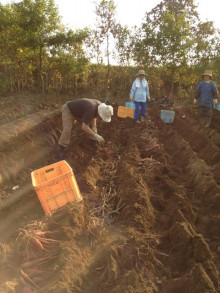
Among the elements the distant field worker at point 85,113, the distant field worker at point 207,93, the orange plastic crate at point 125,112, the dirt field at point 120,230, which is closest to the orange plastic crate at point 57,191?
the dirt field at point 120,230

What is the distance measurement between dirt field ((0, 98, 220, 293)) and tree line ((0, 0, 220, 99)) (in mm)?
5897

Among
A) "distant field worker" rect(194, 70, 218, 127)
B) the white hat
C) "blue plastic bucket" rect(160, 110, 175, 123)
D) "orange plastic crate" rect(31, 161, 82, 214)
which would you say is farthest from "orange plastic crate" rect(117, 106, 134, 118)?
"orange plastic crate" rect(31, 161, 82, 214)

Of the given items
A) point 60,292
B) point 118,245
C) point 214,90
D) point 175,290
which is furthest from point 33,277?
point 214,90

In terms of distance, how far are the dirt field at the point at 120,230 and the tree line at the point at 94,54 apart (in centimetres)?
590

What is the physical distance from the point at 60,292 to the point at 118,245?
754 millimetres

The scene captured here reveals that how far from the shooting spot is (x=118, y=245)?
262cm

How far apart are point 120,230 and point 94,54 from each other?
9.93 metres

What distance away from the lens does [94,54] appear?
11258 mm

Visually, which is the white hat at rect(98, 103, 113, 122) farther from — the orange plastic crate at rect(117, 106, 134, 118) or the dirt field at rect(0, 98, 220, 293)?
the orange plastic crate at rect(117, 106, 134, 118)

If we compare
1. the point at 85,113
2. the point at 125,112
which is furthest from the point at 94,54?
the point at 85,113

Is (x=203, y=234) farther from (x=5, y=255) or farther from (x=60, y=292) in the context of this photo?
(x=5, y=255)

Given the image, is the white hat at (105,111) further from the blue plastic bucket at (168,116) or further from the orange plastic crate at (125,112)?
the blue plastic bucket at (168,116)

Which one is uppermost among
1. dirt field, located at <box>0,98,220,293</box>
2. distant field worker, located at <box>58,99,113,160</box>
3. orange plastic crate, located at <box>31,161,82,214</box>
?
distant field worker, located at <box>58,99,113,160</box>

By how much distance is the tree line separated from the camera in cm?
863
